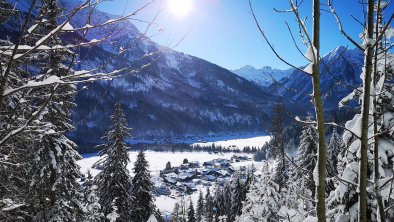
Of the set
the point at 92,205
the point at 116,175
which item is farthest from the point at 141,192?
the point at 92,205

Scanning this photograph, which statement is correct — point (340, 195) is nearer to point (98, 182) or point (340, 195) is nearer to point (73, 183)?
point (73, 183)

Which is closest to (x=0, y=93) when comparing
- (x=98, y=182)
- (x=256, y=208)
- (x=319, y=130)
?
(x=319, y=130)

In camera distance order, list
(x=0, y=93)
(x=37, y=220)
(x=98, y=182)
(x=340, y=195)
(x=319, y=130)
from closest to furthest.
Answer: (x=0, y=93) < (x=319, y=130) < (x=340, y=195) < (x=37, y=220) < (x=98, y=182)

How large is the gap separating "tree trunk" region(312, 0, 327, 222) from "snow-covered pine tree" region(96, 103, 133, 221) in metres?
20.6

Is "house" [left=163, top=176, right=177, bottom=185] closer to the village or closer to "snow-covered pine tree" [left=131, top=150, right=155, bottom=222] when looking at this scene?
the village

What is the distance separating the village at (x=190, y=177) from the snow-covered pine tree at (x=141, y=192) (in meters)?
91.6

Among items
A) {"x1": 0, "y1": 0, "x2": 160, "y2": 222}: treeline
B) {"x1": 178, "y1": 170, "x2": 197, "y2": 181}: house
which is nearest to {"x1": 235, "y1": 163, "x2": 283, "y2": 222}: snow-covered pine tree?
{"x1": 0, "y1": 0, "x2": 160, "y2": 222}: treeline

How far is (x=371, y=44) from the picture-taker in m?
3.12

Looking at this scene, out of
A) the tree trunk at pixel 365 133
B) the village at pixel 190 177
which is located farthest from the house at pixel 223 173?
the tree trunk at pixel 365 133

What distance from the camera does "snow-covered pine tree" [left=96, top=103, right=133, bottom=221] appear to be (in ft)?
73.3

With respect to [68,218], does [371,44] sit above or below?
above

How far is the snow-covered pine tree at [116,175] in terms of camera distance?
2233 centimetres

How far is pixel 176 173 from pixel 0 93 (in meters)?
153

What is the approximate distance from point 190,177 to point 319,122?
145578 mm
